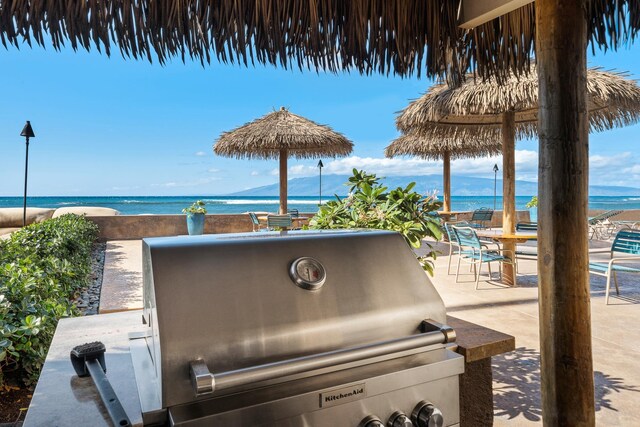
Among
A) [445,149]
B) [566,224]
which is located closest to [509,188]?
[566,224]

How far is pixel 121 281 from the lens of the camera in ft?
16.0

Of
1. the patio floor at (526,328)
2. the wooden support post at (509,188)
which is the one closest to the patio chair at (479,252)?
the wooden support post at (509,188)

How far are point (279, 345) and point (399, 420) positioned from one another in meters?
0.31

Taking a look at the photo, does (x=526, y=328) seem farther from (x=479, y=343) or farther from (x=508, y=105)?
(x=508, y=105)

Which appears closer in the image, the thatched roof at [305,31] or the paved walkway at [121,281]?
the thatched roof at [305,31]

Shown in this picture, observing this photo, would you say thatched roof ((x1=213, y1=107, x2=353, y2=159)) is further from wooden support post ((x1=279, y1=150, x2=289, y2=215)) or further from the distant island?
the distant island

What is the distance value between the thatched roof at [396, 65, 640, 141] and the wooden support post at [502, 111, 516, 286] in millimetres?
273

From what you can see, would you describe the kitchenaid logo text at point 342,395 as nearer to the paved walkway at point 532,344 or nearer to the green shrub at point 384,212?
the green shrub at point 384,212

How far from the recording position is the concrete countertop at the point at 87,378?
732mm

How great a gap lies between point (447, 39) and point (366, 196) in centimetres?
101

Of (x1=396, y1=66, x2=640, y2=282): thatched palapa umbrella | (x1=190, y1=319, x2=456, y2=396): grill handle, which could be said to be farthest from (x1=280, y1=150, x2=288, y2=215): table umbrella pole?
(x1=190, y1=319, x2=456, y2=396): grill handle

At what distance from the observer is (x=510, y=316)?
371 centimetres

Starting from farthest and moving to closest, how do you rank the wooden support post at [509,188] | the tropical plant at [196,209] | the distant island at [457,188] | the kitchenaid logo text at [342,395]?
the distant island at [457,188] < the tropical plant at [196,209] < the wooden support post at [509,188] < the kitchenaid logo text at [342,395]

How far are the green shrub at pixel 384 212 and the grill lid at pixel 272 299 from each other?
981 mm
